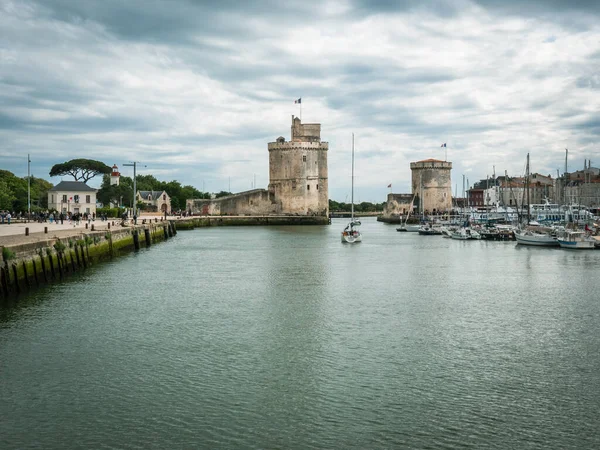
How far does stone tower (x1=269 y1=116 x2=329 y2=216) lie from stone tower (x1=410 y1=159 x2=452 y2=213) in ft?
64.0

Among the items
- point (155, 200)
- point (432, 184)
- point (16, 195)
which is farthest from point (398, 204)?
point (16, 195)

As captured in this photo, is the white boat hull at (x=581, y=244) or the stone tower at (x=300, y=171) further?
the stone tower at (x=300, y=171)

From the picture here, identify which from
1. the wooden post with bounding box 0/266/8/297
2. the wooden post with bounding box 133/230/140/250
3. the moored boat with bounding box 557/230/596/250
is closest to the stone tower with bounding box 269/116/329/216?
the wooden post with bounding box 133/230/140/250

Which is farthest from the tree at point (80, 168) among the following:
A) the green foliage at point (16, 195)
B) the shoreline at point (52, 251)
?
the shoreline at point (52, 251)

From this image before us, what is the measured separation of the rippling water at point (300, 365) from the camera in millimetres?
8508

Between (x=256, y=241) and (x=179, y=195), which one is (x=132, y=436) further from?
(x=179, y=195)

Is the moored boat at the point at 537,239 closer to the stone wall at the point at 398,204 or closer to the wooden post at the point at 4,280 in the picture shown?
the wooden post at the point at 4,280

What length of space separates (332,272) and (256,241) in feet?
60.9

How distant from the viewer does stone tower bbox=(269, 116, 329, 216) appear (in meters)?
69.1

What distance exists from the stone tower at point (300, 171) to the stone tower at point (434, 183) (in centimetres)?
1952

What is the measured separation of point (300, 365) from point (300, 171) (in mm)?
58131

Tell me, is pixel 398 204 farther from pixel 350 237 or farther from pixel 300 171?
pixel 350 237

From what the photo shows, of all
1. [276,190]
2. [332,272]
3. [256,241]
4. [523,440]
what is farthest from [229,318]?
[276,190]

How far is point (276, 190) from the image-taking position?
2803 inches
